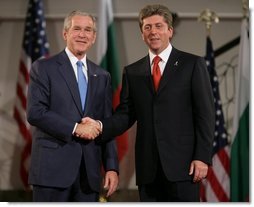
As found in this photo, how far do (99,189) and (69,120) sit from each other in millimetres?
311

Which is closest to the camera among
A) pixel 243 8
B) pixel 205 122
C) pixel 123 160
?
pixel 205 122

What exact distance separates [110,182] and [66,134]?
0.95 feet

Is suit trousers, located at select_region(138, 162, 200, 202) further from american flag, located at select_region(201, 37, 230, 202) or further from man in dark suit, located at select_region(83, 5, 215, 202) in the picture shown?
american flag, located at select_region(201, 37, 230, 202)

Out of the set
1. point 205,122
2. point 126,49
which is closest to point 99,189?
point 205,122

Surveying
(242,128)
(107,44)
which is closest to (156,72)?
(107,44)

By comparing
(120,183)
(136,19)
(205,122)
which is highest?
(136,19)

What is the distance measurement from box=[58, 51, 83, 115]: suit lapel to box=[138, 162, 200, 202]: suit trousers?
42cm

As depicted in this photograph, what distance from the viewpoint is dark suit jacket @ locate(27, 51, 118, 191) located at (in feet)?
5.28

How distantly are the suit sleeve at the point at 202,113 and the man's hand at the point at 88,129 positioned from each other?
40 cm

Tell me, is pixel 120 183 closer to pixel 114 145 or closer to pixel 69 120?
pixel 114 145

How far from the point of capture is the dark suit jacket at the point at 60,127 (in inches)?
63.4

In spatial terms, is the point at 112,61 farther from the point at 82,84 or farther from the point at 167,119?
the point at 167,119

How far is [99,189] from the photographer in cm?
167

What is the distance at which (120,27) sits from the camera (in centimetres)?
204
